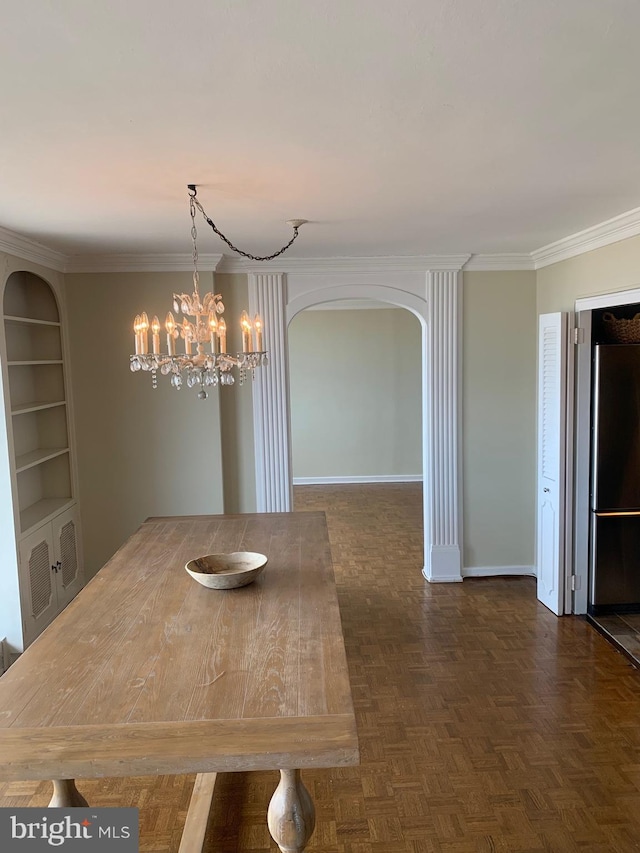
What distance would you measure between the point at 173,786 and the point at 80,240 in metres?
3.05

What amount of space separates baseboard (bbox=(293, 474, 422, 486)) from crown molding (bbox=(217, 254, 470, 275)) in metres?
4.51

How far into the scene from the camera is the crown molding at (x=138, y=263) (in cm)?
439

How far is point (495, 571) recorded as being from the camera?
16.5ft

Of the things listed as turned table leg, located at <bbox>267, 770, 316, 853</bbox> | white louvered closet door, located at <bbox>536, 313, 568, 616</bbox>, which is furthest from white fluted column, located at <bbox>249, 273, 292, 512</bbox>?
turned table leg, located at <bbox>267, 770, 316, 853</bbox>

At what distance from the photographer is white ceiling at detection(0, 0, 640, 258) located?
1.34 m

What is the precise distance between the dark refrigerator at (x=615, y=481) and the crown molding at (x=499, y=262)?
1031 millimetres

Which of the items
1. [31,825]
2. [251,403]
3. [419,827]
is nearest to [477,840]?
[419,827]

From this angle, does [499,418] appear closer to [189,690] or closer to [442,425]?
[442,425]

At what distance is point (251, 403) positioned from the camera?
475 centimetres

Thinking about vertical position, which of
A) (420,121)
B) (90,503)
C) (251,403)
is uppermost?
(420,121)

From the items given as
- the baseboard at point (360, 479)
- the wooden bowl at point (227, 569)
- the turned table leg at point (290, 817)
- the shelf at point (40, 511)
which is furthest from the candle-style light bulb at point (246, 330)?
the baseboard at point (360, 479)

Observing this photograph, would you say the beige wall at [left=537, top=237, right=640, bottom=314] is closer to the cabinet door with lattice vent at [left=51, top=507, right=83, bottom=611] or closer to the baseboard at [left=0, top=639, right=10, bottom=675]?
the cabinet door with lattice vent at [left=51, top=507, right=83, bottom=611]

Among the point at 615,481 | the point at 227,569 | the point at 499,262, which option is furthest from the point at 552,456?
the point at 227,569

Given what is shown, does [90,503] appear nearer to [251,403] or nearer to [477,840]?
[251,403]
